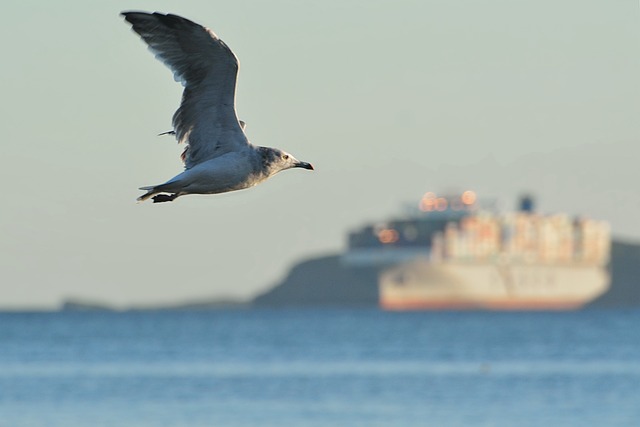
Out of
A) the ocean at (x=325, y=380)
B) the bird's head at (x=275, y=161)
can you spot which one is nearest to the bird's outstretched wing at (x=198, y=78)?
the bird's head at (x=275, y=161)

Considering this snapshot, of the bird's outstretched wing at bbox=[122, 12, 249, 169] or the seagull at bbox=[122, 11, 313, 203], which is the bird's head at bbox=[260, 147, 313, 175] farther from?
the bird's outstretched wing at bbox=[122, 12, 249, 169]

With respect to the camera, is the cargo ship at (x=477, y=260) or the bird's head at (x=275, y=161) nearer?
the bird's head at (x=275, y=161)

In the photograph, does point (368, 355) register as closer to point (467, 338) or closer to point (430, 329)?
point (467, 338)

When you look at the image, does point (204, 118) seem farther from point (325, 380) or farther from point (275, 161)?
point (325, 380)

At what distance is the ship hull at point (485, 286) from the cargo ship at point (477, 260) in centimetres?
7

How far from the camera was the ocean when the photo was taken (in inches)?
1394

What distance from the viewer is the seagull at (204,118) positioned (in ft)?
35.8

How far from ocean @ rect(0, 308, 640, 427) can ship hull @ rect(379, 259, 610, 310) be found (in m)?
31.0

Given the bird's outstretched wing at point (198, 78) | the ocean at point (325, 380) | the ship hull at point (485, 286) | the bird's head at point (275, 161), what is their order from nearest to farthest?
the bird's outstretched wing at point (198, 78) < the bird's head at point (275, 161) < the ocean at point (325, 380) < the ship hull at point (485, 286)

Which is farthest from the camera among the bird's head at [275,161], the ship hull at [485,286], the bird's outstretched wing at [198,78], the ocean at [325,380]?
the ship hull at [485,286]

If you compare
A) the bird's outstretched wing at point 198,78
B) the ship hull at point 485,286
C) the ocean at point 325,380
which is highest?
the bird's outstretched wing at point 198,78

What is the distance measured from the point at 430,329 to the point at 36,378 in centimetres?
5050

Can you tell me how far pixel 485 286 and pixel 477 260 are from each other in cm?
228

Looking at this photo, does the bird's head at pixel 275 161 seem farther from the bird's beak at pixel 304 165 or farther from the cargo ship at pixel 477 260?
the cargo ship at pixel 477 260
